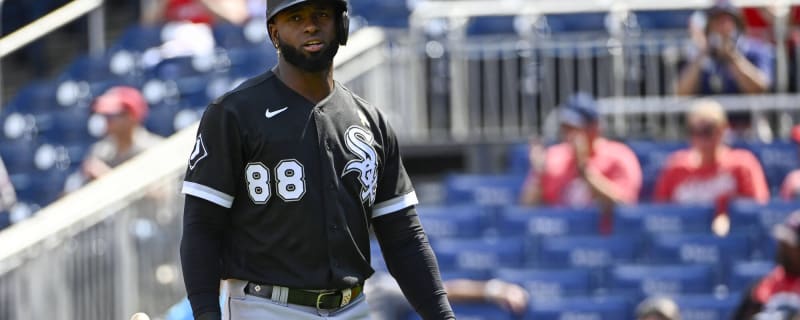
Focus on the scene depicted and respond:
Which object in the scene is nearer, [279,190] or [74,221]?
[279,190]

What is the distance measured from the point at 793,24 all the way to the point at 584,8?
136 cm

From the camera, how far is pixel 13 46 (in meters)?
11.6

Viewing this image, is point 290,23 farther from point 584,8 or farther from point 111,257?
point 584,8

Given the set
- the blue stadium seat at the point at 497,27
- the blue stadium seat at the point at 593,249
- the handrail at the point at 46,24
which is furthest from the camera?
the handrail at the point at 46,24

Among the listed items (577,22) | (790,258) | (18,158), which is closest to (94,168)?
(18,158)

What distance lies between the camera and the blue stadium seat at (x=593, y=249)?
895 cm

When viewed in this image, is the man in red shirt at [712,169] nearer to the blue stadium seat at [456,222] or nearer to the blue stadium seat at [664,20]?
the blue stadium seat at [456,222]

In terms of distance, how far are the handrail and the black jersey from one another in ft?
24.6

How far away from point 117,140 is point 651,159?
10.3ft

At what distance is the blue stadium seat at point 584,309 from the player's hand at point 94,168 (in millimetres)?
2642

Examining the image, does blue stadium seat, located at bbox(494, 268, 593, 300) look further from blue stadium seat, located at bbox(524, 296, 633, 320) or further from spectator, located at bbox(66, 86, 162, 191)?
spectator, located at bbox(66, 86, 162, 191)

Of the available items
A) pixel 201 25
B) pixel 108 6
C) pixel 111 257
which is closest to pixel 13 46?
pixel 201 25

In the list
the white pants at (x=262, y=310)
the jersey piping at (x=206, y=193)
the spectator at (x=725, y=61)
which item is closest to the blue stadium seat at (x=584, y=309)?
the spectator at (x=725, y=61)

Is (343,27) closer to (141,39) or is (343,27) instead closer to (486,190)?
(486,190)
